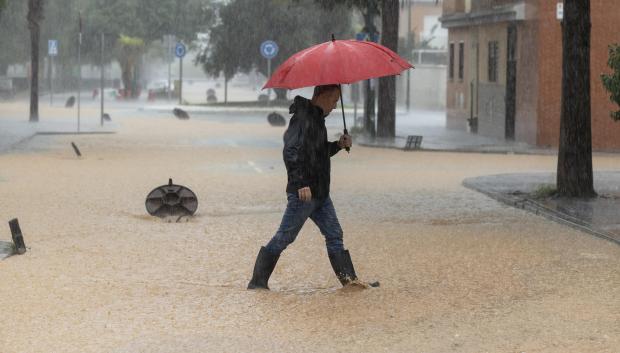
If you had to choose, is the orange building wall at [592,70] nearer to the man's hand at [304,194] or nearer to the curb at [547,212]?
the curb at [547,212]

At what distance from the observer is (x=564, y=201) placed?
1634 cm

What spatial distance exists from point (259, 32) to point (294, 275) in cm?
5689

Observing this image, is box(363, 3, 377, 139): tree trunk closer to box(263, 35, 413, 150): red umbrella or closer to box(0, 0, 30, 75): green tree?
box(263, 35, 413, 150): red umbrella

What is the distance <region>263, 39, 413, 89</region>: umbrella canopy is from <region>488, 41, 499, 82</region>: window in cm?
2669

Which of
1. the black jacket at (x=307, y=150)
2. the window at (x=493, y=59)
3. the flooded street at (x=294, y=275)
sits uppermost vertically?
the window at (x=493, y=59)

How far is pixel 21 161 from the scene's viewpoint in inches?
940

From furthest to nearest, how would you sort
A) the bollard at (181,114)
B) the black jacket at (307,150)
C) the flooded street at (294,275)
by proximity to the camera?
the bollard at (181,114) → the black jacket at (307,150) → the flooded street at (294,275)

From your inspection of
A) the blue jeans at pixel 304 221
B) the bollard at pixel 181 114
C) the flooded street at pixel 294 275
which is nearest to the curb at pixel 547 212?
the flooded street at pixel 294 275

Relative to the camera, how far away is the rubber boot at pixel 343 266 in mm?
9594

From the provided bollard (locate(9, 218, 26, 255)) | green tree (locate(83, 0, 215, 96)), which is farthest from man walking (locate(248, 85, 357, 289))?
green tree (locate(83, 0, 215, 96))

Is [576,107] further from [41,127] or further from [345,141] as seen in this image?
[41,127]

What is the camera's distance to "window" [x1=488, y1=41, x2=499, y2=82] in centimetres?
3591

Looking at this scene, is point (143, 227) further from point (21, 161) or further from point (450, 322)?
point (21, 161)

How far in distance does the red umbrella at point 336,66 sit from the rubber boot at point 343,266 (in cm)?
95
